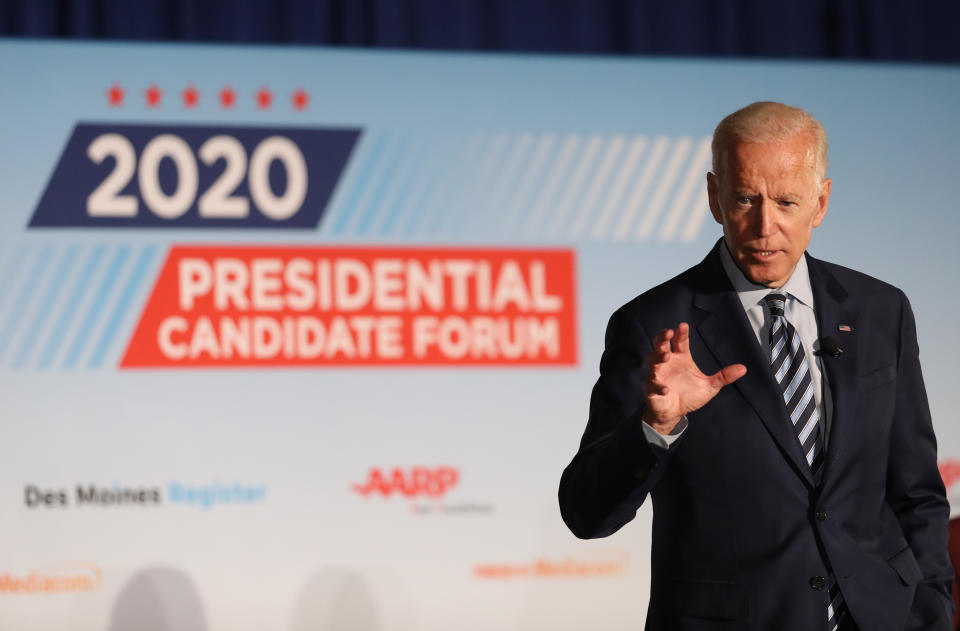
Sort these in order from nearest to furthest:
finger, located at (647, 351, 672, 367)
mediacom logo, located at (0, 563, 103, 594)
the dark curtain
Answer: finger, located at (647, 351, 672, 367), mediacom logo, located at (0, 563, 103, 594), the dark curtain

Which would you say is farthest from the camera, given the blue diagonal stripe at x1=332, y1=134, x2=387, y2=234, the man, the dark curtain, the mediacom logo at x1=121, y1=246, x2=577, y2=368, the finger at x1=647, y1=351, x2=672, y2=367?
the dark curtain

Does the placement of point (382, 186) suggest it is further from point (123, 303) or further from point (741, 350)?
point (741, 350)

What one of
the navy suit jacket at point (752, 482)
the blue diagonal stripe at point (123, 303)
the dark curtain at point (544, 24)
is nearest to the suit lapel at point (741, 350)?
the navy suit jacket at point (752, 482)

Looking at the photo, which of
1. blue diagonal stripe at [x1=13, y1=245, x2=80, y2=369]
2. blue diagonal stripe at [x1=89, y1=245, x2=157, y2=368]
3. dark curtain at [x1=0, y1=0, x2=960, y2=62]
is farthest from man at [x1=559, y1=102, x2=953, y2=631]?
dark curtain at [x1=0, y1=0, x2=960, y2=62]

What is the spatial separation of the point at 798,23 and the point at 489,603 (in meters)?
2.73

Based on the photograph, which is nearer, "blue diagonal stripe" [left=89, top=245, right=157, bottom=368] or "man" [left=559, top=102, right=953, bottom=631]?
"man" [left=559, top=102, right=953, bottom=631]

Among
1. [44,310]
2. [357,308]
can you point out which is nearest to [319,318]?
[357,308]

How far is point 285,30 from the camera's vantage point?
13.6ft

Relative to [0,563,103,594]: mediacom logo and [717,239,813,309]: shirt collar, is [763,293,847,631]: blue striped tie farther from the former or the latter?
[0,563,103,594]: mediacom logo

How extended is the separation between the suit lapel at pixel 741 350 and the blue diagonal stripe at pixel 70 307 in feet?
8.30

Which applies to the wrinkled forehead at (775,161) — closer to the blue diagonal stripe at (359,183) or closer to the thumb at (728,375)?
the thumb at (728,375)

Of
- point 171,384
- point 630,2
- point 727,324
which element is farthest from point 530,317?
point 727,324

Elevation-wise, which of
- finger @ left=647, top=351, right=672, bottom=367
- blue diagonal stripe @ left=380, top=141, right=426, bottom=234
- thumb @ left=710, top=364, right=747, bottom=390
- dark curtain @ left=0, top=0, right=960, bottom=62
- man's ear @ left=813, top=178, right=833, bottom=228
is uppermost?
dark curtain @ left=0, top=0, right=960, bottom=62

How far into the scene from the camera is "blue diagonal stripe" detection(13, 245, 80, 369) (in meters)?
3.50
